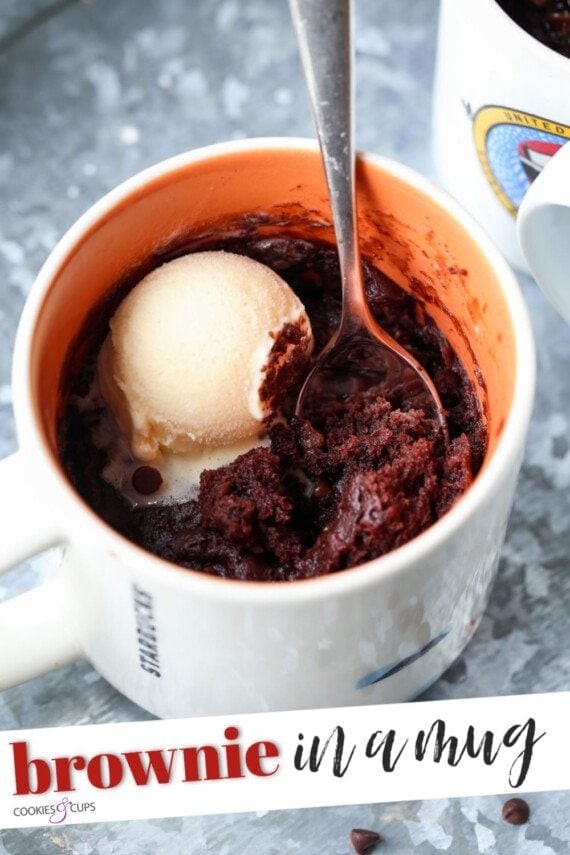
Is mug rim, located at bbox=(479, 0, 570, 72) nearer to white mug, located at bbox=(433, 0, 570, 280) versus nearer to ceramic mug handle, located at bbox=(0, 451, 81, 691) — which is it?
white mug, located at bbox=(433, 0, 570, 280)

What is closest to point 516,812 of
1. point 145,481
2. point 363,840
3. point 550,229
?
point 363,840

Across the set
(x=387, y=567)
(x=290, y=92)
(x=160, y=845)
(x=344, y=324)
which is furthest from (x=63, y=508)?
(x=290, y=92)

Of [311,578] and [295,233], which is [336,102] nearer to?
[295,233]

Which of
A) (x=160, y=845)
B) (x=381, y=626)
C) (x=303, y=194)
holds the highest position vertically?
(x=303, y=194)

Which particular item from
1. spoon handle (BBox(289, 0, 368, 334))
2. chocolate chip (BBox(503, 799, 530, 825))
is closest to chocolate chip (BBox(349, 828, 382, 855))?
chocolate chip (BBox(503, 799, 530, 825))

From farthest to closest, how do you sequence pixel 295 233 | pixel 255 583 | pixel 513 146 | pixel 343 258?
pixel 513 146
pixel 295 233
pixel 343 258
pixel 255 583

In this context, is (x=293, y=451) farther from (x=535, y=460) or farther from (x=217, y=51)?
(x=217, y=51)

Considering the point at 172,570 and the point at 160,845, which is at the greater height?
the point at 172,570
